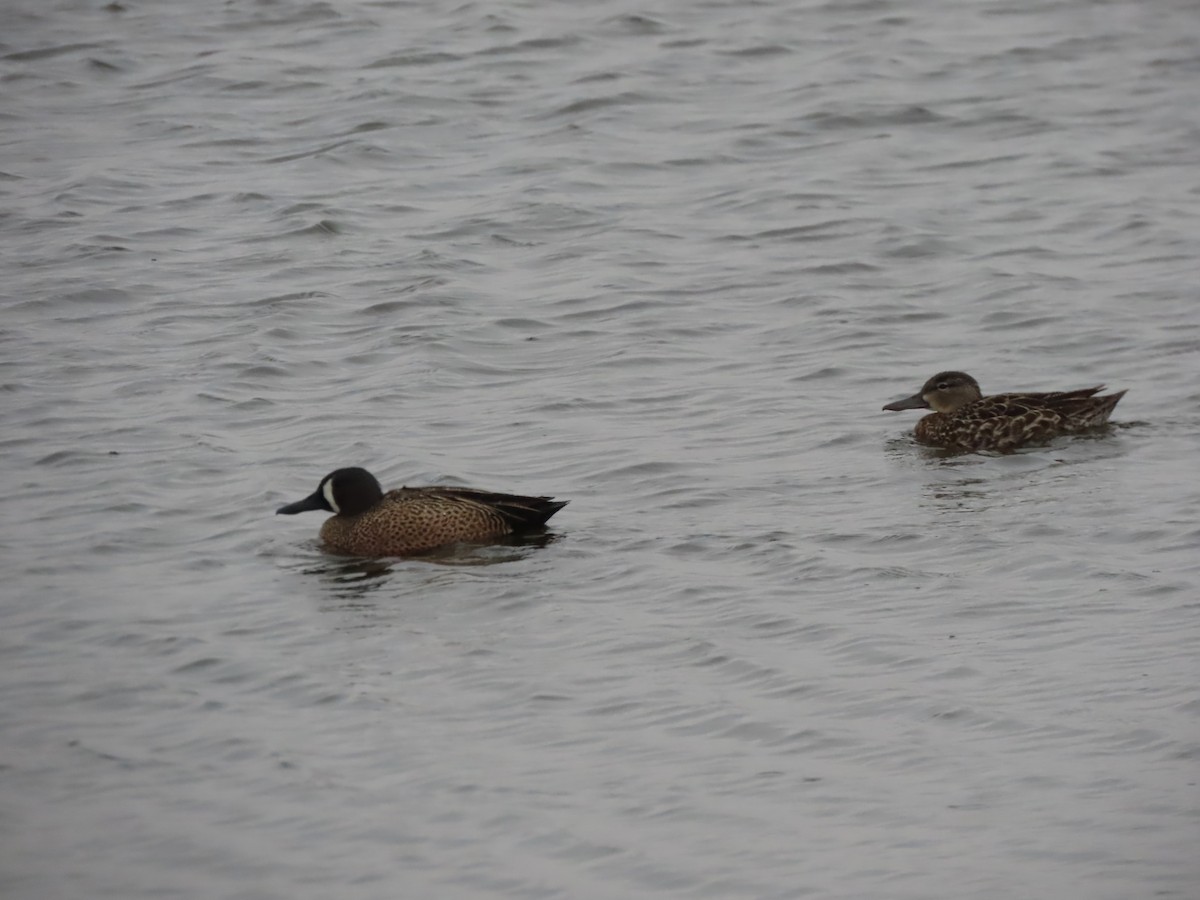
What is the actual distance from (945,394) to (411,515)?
12.1 feet

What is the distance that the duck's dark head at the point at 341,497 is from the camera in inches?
393

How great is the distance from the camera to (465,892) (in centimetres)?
618

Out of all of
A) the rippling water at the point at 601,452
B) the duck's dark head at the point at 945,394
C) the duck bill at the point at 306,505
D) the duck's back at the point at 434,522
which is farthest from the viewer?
the duck's dark head at the point at 945,394

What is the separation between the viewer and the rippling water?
6.70m

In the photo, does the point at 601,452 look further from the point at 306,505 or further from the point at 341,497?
the point at 306,505

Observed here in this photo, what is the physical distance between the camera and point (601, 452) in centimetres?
1127

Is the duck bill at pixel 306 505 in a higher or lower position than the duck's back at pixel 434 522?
higher

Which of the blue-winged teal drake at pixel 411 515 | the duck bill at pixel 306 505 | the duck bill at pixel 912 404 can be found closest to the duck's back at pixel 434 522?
the blue-winged teal drake at pixel 411 515

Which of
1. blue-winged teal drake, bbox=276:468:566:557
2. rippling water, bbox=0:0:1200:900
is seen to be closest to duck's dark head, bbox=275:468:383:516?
blue-winged teal drake, bbox=276:468:566:557

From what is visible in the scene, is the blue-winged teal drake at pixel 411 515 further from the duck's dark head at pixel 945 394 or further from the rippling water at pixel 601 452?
the duck's dark head at pixel 945 394

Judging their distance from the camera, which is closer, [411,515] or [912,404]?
[411,515]

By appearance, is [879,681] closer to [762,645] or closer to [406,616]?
[762,645]

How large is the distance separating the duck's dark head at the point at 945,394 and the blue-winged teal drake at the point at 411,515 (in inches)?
119

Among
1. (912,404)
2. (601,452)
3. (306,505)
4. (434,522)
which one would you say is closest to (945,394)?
(912,404)
